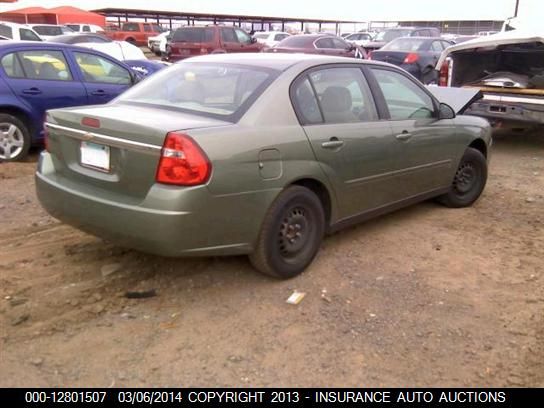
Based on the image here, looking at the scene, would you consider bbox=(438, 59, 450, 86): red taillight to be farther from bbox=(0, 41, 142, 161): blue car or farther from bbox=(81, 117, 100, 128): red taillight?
bbox=(81, 117, 100, 128): red taillight

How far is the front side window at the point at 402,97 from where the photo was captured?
4.81 meters

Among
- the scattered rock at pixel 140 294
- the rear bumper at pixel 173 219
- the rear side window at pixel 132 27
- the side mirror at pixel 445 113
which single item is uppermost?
the rear side window at pixel 132 27

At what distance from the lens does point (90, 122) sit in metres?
3.68

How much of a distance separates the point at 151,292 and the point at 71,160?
105 cm

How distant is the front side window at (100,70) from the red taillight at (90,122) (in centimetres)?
455

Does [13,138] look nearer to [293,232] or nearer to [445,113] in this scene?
[293,232]

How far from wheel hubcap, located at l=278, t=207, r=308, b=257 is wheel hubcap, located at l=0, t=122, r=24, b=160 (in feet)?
15.3

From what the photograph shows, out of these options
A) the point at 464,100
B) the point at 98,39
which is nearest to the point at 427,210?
the point at 464,100

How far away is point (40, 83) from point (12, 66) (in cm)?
38

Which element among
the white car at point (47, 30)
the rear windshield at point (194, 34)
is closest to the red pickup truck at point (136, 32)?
the white car at point (47, 30)

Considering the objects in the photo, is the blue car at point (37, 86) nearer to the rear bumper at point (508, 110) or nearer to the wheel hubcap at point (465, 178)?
the wheel hubcap at point (465, 178)

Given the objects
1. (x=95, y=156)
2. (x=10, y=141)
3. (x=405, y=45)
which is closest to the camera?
(x=95, y=156)

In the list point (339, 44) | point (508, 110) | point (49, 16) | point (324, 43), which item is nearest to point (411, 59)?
point (324, 43)

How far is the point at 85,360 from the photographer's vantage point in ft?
9.95
